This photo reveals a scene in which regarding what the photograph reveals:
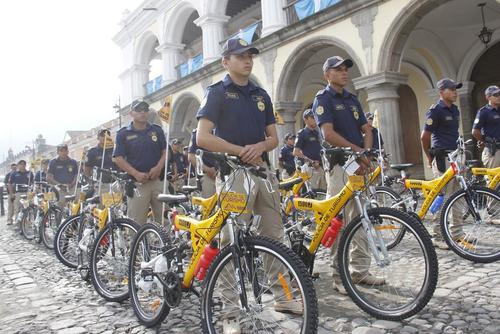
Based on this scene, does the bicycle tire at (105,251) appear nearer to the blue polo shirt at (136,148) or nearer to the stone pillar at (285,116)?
the blue polo shirt at (136,148)

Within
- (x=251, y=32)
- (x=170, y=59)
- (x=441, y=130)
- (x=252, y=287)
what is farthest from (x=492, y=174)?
(x=170, y=59)

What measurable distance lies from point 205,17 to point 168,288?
564 inches

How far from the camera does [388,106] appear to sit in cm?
988

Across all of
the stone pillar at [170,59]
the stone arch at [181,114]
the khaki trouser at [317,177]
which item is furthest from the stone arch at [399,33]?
the stone pillar at [170,59]

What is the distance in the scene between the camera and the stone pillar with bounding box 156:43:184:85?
18844mm

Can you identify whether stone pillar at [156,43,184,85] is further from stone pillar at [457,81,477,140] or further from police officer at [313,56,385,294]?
police officer at [313,56,385,294]

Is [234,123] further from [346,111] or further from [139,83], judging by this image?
[139,83]

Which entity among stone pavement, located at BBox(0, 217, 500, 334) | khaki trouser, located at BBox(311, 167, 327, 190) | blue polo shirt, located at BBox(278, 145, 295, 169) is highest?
blue polo shirt, located at BBox(278, 145, 295, 169)

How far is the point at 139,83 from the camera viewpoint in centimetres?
2212

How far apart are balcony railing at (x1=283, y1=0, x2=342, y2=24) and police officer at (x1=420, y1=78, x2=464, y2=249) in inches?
259

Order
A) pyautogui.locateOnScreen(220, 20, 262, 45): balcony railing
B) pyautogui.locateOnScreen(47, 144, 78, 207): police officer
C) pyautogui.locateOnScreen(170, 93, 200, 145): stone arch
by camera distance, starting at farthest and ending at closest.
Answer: pyautogui.locateOnScreen(170, 93, 200, 145): stone arch < pyautogui.locateOnScreen(220, 20, 262, 45): balcony railing < pyautogui.locateOnScreen(47, 144, 78, 207): police officer

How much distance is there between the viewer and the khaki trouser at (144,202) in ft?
16.2

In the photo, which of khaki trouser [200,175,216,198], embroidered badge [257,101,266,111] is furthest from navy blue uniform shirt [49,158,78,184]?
embroidered badge [257,101,266,111]

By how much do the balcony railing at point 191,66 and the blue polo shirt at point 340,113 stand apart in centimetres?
1333
